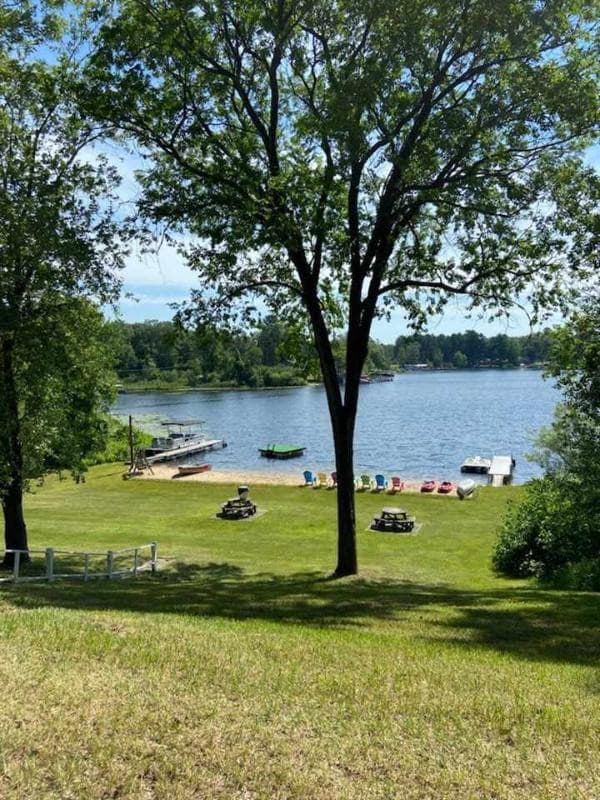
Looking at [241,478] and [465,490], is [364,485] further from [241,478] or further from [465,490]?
[241,478]

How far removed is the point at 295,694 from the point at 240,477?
3617 centimetres

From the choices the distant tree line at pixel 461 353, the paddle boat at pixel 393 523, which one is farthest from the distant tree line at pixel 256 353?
the paddle boat at pixel 393 523

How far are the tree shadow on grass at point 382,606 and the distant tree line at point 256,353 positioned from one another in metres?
5.13

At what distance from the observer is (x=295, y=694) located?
16.6 ft

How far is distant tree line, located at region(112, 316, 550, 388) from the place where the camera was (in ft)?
48.0

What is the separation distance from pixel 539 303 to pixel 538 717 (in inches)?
391

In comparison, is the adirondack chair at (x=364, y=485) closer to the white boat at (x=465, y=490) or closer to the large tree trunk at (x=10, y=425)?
the white boat at (x=465, y=490)

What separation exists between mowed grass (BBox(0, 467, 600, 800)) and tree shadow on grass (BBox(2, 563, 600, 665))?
51 mm

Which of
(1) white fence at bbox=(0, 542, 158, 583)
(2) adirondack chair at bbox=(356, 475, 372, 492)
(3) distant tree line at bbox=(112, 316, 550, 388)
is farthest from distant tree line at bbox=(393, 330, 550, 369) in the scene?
(1) white fence at bbox=(0, 542, 158, 583)

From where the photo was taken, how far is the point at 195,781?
12.3ft

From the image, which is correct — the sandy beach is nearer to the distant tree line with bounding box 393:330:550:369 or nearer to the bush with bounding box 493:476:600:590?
the bush with bounding box 493:476:600:590

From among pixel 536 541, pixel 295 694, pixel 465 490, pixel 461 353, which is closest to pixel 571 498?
pixel 536 541

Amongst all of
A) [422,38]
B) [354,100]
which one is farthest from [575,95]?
[354,100]

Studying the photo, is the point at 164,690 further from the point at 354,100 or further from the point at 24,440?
the point at 24,440
